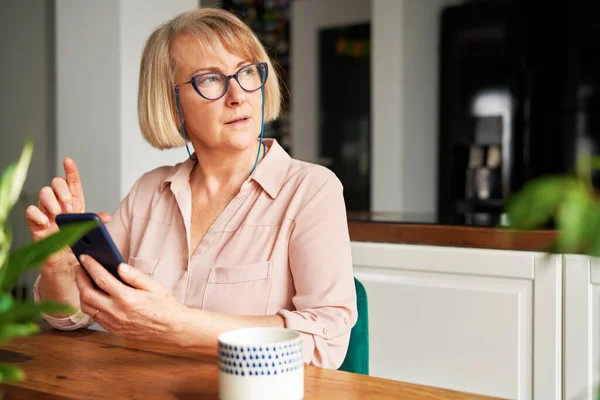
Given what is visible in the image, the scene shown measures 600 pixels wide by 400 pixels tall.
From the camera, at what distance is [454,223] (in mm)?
1854

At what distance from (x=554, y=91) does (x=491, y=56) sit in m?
0.47

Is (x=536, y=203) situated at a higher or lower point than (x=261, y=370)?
higher

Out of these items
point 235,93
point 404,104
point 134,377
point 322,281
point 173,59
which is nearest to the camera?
point 134,377

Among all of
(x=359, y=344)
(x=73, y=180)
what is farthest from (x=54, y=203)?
(x=359, y=344)

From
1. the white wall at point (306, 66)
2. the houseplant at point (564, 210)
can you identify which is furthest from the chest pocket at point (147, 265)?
the white wall at point (306, 66)

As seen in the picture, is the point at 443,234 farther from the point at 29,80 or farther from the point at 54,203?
the point at 29,80

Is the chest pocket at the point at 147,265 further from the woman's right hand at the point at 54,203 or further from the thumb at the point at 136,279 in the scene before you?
the thumb at the point at 136,279

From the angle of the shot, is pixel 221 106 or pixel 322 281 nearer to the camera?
pixel 322 281

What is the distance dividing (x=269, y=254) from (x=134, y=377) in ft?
1.49

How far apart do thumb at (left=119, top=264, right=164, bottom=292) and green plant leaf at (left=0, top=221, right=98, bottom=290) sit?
21.9 inches

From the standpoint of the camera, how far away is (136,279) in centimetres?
104

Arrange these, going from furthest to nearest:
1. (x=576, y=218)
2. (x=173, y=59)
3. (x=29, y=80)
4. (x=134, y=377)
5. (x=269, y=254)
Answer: (x=29, y=80) < (x=173, y=59) < (x=269, y=254) < (x=134, y=377) < (x=576, y=218)

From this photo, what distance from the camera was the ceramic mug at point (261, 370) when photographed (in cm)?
77

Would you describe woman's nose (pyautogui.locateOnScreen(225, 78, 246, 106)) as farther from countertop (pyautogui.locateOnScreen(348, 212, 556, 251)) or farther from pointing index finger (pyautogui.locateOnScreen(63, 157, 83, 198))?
countertop (pyautogui.locateOnScreen(348, 212, 556, 251))
